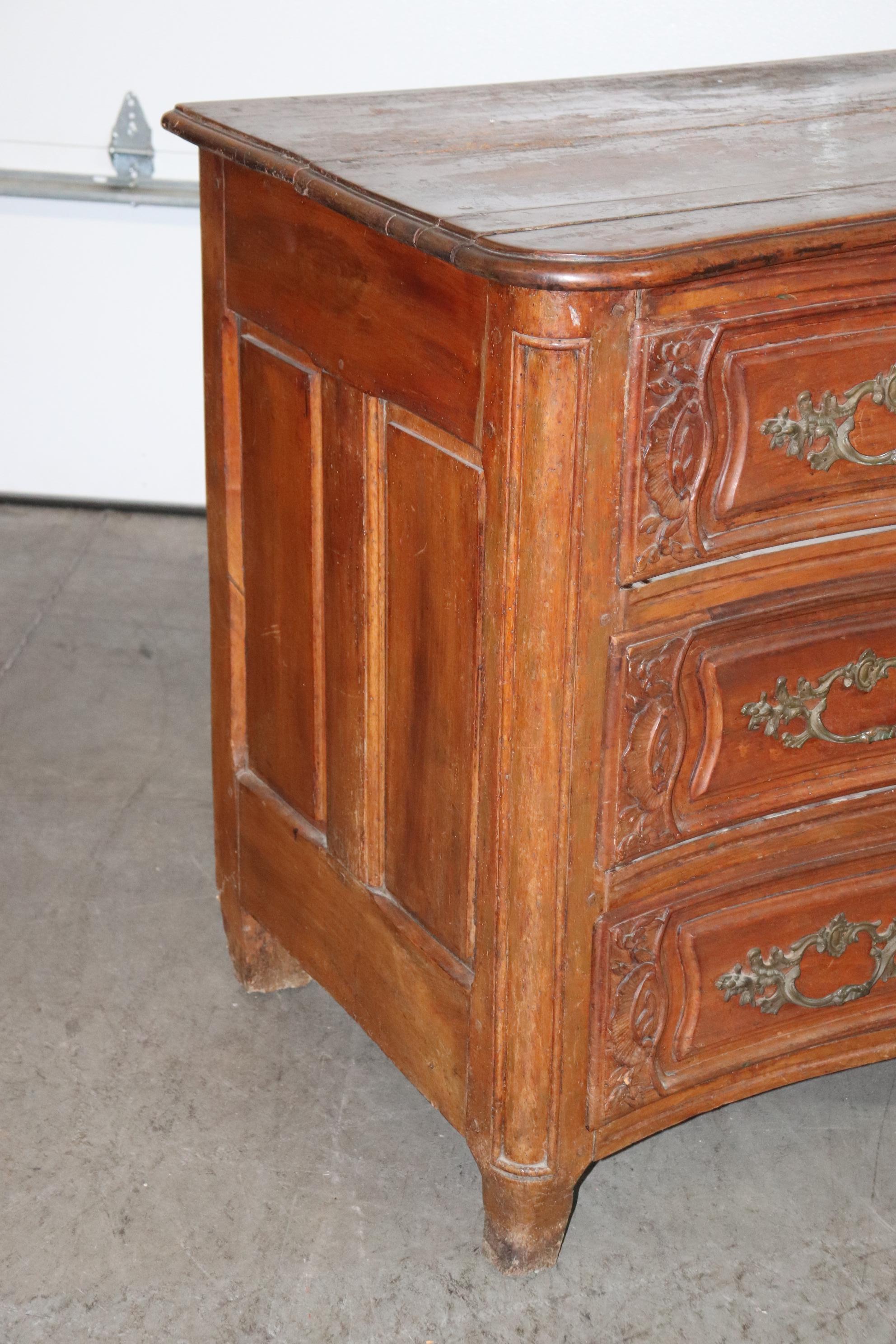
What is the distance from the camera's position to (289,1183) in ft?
5.86

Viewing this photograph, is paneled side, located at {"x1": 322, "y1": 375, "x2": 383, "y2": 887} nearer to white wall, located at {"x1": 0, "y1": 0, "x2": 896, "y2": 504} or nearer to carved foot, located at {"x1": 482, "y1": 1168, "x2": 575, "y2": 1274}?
carved foot, located at {"x1": 482, "y1": 1168, "x2": 575, "y2": 1274}

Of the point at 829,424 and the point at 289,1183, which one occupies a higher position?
the point at 829,424

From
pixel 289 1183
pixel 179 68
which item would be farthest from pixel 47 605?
pixel 289 1183

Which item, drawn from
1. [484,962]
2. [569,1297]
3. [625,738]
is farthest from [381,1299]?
[625,738]

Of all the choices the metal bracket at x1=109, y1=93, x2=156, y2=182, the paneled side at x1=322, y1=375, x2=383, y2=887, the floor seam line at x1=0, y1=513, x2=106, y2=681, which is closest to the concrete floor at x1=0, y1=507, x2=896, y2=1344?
the paneled side at x1=322, y1=375, x2=383, y2=887

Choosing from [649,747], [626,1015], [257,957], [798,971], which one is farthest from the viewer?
[257,957]

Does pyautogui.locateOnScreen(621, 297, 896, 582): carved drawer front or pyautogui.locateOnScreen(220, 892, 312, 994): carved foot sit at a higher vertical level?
pyautogui.locateOnScreen(621, 297, 896, 582): carved drawer front

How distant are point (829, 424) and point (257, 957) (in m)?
1.06

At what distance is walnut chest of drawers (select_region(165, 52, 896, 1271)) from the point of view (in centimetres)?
132

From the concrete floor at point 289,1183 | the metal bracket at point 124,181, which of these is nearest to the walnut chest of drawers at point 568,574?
the concrete floor at point 289,1183

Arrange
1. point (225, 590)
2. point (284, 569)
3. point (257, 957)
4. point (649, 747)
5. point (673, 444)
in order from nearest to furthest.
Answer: point (673, 444)
point (649, 747)
point (284, 569)
point (225, 590)
point (257, 957)

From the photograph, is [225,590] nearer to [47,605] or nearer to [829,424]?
[829,424]

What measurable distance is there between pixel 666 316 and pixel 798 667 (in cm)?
39

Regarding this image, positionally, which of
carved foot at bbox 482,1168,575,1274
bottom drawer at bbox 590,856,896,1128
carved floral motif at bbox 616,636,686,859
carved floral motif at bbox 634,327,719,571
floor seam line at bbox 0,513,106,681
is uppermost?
carved floral motif at bbox 634,327,719,571
